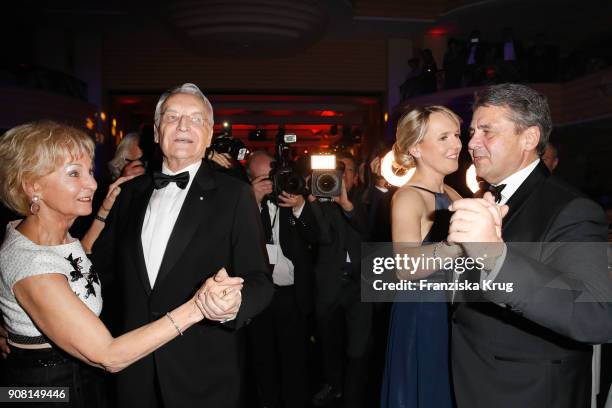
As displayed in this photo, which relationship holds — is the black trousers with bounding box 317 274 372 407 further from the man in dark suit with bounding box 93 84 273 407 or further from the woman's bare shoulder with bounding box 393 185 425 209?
the man in dark suit with bounding box 93 84 273 407

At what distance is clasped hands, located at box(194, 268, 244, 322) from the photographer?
4.54ft

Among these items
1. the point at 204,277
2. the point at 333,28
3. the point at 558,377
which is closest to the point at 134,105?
the point at 333,28

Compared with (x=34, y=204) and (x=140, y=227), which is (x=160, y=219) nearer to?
(x=140, y=227)

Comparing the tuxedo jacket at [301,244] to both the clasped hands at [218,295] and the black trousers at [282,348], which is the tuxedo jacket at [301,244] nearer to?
the black trousers at [282,348]

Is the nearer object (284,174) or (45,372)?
(45,372)

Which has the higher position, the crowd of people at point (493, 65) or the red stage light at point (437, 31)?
the red stage light at point (437, 31)

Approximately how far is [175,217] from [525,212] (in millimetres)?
1329

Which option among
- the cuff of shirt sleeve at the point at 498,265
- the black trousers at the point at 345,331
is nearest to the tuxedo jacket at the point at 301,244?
the black trousers at the point at 345,331

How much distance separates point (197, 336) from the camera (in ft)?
5.63

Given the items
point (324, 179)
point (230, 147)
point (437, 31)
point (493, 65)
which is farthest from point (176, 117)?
point (437, 31)

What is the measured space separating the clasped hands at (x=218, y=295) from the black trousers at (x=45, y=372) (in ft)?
2.11

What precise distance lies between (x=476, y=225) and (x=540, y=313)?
297 mm

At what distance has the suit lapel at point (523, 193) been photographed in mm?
1459

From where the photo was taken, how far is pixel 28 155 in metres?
1.53
